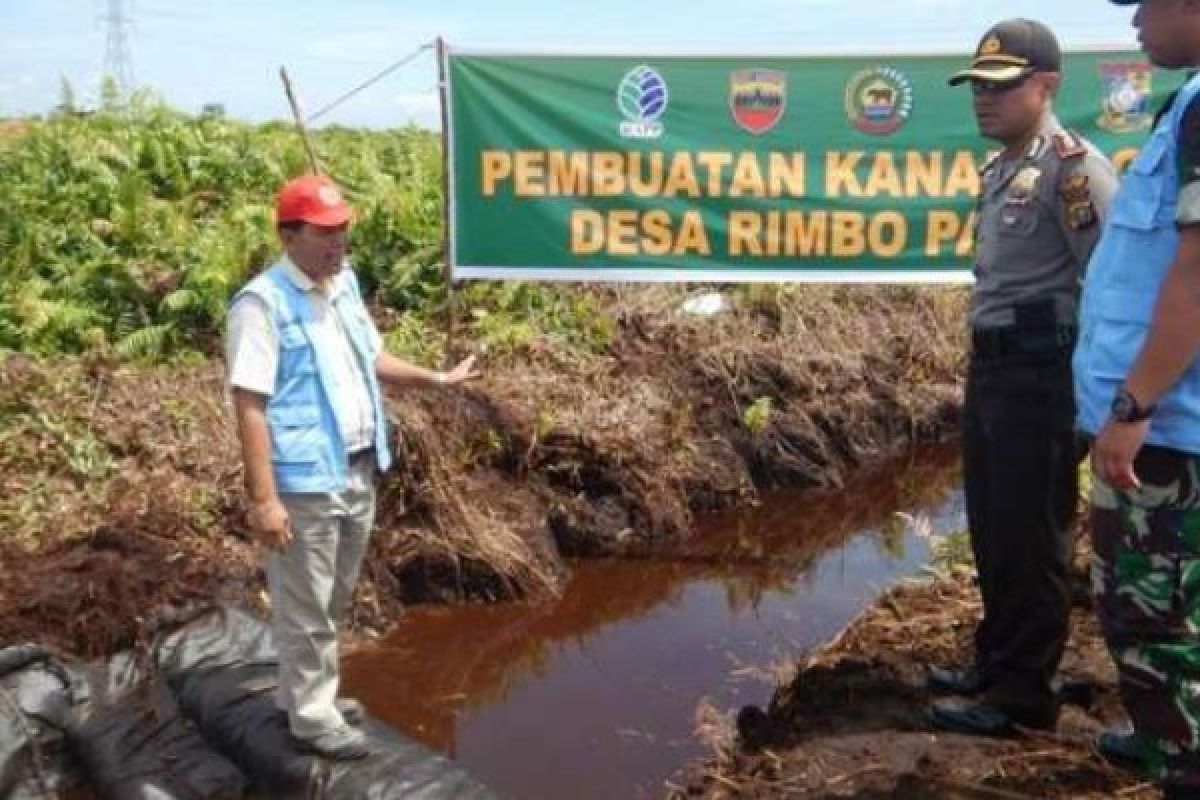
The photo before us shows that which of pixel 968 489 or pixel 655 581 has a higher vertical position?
pixel 968 489

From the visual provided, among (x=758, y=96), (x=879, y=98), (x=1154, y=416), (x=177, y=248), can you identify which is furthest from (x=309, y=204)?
(x=177, y=248)

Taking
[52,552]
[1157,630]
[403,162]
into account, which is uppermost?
[403,162]

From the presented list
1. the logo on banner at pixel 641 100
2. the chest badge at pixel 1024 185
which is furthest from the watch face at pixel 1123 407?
the logo on banner at pixel 641 100

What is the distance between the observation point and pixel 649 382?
24.0 ft

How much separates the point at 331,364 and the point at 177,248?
4659mm

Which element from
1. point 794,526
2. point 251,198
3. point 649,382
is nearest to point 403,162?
point 251,198

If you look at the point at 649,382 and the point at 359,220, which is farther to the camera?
the point at 359,220

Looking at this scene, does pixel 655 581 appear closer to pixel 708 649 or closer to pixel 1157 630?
pixel 708 649

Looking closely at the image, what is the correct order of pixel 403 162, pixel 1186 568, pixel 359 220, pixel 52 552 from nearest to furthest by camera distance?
pixel 1186 568, pixel 52 552, pixel 359 220, pixel 403 162

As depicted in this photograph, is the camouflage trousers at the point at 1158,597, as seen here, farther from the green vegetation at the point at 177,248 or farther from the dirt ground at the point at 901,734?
the green vegetation at the point at 177,248

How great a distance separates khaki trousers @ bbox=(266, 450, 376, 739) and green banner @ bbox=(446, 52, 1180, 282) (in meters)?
3.12

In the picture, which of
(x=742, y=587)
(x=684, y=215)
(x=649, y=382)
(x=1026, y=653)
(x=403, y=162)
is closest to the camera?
(x=1026, y=653)

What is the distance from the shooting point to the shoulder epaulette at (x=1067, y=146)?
125 inches

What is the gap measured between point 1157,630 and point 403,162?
951 centimetres
